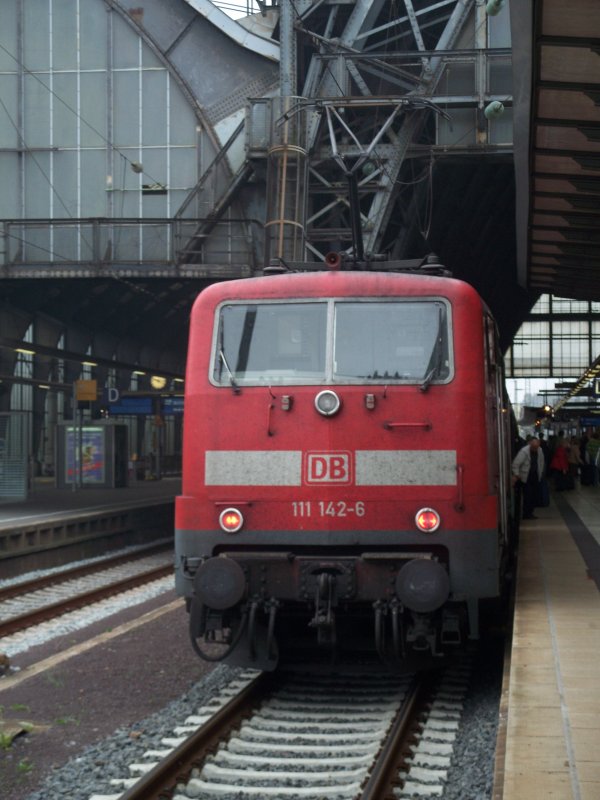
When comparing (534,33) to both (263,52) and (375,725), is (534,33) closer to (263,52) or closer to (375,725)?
(375,725)

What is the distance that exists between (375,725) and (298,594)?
103cm

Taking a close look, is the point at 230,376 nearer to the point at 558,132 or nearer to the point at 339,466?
the point at 339,466

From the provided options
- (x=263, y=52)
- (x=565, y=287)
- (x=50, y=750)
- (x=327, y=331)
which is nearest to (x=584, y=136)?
(x=327, y=331)

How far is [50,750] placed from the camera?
7672 millimetres

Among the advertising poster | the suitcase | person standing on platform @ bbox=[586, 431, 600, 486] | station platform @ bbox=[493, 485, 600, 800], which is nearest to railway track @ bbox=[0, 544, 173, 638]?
station platform @ bbox=[493, 485, 600, 800]

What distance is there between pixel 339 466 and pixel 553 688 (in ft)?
7.19

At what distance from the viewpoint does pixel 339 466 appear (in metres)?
8.53

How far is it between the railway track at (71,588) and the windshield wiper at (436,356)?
6121 mm

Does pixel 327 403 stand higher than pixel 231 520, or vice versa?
pixel 327 403

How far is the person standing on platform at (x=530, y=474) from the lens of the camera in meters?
19.0

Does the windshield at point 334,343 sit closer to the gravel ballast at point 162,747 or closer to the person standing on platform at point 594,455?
the gravel ballast at point 162,747

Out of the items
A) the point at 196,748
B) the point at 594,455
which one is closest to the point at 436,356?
the point at 196,748

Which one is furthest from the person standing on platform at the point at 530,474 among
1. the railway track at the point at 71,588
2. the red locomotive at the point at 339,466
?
the red locomotive at the point at 339,466

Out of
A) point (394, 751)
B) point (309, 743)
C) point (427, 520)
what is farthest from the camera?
point (427, 520)
